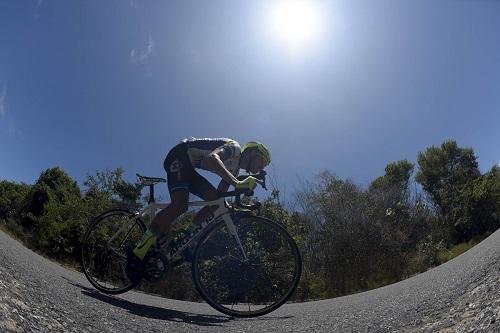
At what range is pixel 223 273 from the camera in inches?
130

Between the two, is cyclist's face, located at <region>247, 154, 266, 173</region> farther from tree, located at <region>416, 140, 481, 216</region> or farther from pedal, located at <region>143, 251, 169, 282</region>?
tree, located at <region>416, 140, 481, 216</region>

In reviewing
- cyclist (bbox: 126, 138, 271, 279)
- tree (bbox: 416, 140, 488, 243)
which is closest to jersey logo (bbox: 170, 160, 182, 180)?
cyclist (bbox: 126, 138, 271, 279)

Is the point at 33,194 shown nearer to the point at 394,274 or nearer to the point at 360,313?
the point at 394,274

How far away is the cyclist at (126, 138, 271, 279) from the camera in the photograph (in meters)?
3.37

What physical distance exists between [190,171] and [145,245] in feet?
2.86

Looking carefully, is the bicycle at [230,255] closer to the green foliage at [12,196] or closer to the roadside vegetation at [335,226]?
the roadside vegetation at [335,226]

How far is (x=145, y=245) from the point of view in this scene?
3340 mm

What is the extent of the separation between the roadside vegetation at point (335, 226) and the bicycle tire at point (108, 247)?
44.8 inches

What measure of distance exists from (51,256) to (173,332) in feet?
23.5

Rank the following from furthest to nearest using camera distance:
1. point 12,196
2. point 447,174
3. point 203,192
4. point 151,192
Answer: point 447,174
point 12,196
point 151,192
point 203,192

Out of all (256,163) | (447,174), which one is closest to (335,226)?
(256,163)

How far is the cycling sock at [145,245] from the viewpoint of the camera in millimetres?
3338

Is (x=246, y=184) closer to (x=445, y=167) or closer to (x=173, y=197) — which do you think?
(x=173, y=197)

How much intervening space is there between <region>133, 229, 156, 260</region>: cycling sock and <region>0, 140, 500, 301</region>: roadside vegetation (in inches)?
68.2
